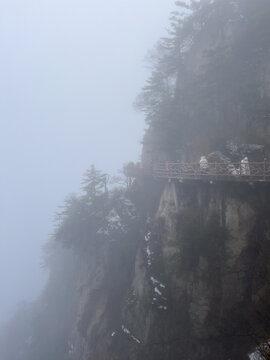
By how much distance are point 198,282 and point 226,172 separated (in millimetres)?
7477

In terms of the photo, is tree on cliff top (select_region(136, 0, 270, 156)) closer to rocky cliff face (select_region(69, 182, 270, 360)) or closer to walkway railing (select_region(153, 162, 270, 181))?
walkway railing (select_region(153, 162, 270, 181))

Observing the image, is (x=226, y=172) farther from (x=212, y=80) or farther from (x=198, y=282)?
(x=212, y=80)

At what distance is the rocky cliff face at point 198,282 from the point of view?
55.5ft

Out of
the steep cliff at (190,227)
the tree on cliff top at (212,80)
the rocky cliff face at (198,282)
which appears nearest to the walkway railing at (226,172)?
the steep cliff at (190,227)

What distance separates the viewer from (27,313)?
52.9 metres

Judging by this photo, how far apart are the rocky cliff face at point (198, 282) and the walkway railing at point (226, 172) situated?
90cm

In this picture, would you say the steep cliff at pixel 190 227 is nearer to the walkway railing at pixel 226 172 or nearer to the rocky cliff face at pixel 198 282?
the rocky cliff face at pixel 198 282

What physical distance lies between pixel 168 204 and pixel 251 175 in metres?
7.01

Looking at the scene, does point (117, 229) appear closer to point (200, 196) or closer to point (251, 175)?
point (200, 196)

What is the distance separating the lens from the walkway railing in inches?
667

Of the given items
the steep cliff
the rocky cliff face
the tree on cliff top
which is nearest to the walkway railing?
the steep cliff

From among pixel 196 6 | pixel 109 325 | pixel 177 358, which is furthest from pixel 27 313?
pixel 196 6

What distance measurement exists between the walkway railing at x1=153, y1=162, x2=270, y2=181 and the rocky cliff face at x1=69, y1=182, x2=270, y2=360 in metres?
0.90

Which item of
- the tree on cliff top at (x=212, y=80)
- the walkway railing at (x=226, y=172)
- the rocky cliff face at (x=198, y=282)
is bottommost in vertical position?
the rocky cliff face at (x=198, y=282)
